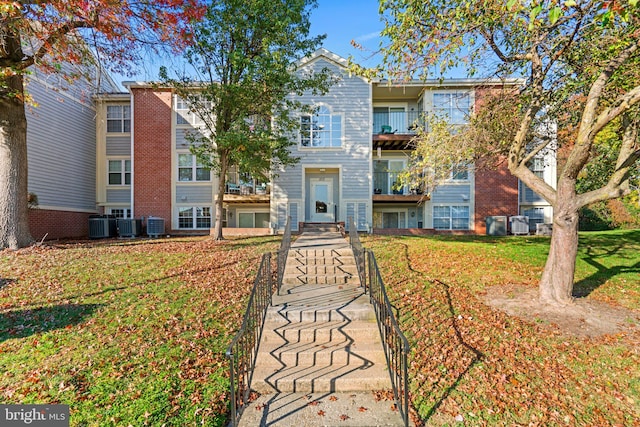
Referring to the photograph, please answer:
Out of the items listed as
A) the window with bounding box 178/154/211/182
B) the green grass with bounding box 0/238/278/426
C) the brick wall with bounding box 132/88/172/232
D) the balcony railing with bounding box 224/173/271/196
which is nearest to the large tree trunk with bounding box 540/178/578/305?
the green grass with bounding box 0/238/278/426

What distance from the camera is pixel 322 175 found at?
1722 centimetres

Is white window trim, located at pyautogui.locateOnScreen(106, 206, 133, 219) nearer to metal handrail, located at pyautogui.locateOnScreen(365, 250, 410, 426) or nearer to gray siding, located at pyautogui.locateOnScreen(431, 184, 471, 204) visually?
metal handrail, located at pyautogui.locateOnScreen(365, 250, 410, 426)

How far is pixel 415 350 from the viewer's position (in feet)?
16.0

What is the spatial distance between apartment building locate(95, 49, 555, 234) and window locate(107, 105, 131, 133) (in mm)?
60

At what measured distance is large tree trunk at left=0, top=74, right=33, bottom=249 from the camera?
9398mm

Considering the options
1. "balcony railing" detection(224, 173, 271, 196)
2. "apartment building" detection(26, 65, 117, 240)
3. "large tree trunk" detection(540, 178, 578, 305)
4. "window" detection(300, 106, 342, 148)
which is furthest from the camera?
"balcony railing" detection(224, 173, 271, 196)

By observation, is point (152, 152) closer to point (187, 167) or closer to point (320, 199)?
point (187, 167)

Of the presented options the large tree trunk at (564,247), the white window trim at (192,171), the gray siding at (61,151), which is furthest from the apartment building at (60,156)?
the large tree trunk at (564,247)

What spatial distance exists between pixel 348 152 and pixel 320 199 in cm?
294

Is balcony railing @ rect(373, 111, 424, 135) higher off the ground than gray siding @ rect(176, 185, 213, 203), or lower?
higher

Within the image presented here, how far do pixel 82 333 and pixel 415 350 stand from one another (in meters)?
5.32

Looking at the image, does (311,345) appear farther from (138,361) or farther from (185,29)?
(185,29)

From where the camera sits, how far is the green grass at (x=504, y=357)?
12.4ft

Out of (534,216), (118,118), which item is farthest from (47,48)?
(534,216)
